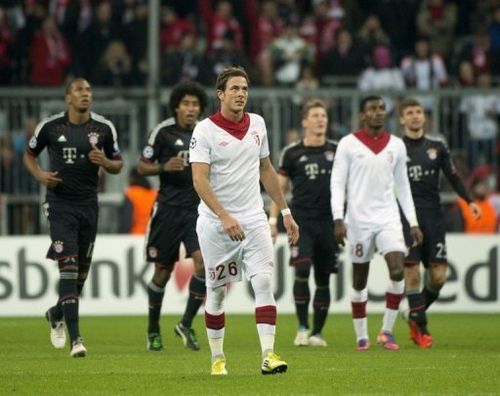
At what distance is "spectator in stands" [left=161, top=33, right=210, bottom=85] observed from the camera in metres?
25.0

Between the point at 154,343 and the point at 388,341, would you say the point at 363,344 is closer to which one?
the point at 388,341

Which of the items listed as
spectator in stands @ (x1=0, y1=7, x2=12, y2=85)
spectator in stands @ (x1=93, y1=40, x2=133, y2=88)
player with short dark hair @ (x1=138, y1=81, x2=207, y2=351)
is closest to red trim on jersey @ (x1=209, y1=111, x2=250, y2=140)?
player with short dark hair @ (x1=138, y1=81, x2=207, y2=351)

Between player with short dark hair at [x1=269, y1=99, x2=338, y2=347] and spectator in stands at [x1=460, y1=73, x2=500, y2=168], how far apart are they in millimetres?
8190

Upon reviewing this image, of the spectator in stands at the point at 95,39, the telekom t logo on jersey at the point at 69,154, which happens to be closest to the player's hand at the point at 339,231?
the telekom t logo on jersey at the point at 69,154

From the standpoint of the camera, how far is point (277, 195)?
11.9 meters

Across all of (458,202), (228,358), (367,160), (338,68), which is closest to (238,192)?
(228,358)

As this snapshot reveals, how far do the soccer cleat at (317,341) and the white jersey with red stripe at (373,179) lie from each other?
4.89ft

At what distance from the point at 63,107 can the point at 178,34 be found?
3552mm

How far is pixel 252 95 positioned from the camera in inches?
938

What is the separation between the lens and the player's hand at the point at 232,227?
11258 millimetres

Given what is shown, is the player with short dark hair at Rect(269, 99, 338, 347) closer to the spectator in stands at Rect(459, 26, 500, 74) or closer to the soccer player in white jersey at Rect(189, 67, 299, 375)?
the soccer player in white jersey at Rect(189, 67, 299, 375)

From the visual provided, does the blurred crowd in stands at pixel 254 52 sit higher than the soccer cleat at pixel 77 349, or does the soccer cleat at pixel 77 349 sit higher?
the blurred crowd in stands at pixel 254 52

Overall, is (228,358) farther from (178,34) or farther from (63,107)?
(178,34)

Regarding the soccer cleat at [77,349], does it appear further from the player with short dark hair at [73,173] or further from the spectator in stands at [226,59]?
the spectator in stands at [226,59]
